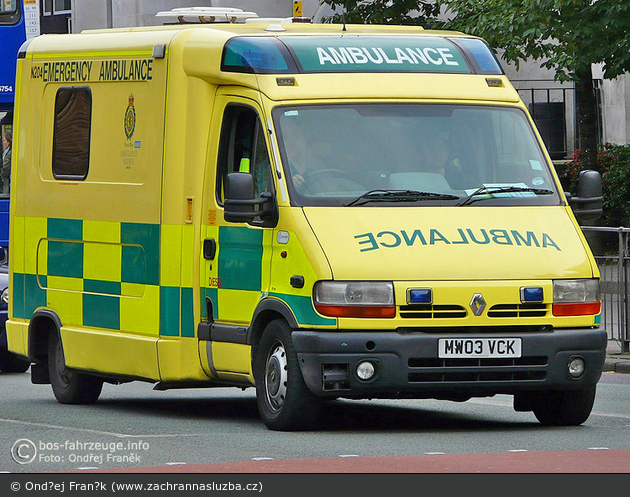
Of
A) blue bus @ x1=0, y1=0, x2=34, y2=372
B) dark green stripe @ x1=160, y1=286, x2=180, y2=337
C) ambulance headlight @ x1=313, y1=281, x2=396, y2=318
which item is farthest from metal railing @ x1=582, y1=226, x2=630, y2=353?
blue bus @ x1=0, y1=0, x2=34, y2=372

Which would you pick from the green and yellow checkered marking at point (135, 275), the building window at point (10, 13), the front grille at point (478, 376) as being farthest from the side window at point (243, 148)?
the building window at point (10, 13)

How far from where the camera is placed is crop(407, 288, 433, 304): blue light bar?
34.0 ft

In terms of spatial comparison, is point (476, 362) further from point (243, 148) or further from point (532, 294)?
point (243, 148)

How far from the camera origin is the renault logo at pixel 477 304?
1046 cm

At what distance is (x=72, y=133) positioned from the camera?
13.2m

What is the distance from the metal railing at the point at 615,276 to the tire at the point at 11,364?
582 centimetres

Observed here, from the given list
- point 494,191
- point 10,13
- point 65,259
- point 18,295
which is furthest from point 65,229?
point 10,13

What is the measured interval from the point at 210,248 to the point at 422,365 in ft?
6.27

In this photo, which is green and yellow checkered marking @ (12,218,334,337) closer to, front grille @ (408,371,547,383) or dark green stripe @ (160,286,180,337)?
dark green stripe @ (160,286,180,337)

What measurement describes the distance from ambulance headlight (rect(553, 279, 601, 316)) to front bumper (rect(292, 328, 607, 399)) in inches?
5.3

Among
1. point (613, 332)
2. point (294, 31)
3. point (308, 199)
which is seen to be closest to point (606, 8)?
point (613, 332)

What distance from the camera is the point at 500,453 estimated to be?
31.6 feet
